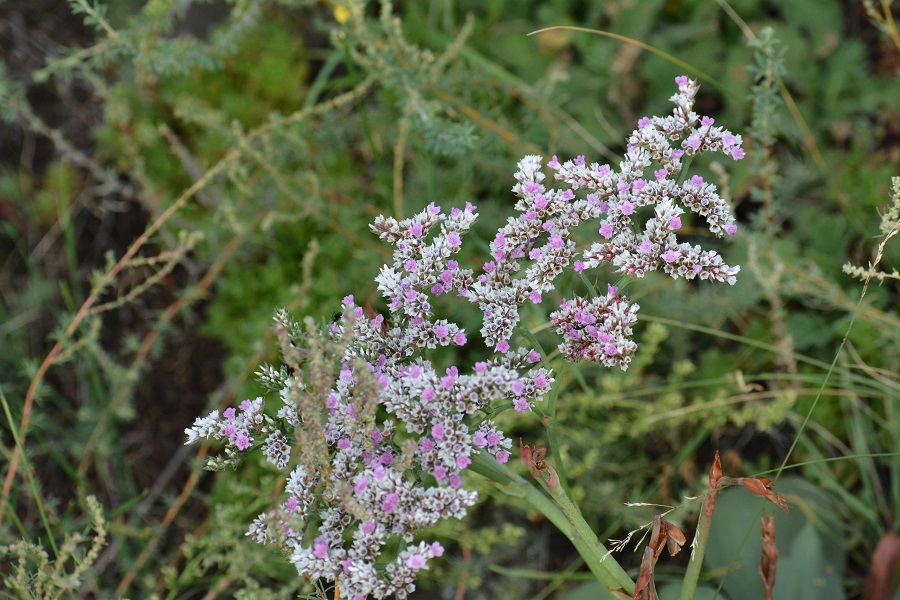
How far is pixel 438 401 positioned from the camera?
1.56 m

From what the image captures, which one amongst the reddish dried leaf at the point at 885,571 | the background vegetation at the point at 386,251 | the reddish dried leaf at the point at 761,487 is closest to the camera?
the reddish dried leaf at the point at 761,487

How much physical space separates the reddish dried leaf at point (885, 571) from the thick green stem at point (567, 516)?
979 mm

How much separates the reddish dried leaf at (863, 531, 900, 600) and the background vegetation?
0.09 m

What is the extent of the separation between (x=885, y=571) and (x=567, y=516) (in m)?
1.17

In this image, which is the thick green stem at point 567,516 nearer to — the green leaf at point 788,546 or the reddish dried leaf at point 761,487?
the reddish dried leaf at point 761,487

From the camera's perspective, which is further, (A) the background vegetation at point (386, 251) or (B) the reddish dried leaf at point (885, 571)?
(A) the background vegetation at point (386, 251)

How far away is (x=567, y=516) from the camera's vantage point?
66.6 inches

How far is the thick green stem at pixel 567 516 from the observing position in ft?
5.45

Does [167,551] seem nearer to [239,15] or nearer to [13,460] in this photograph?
[13,460]

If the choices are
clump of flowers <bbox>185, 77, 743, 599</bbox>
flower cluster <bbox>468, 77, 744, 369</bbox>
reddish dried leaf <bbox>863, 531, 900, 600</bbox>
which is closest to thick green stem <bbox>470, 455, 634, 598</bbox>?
clump of flowers <bbox>185, 77, 743, 599</bbox>

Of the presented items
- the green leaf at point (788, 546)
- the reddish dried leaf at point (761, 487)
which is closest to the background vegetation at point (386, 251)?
the green leaf at point (788, 546)

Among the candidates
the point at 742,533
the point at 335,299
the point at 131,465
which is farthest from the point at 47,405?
the point at 742,533

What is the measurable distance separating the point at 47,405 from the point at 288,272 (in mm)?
1172

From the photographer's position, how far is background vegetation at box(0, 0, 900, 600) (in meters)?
2.60
